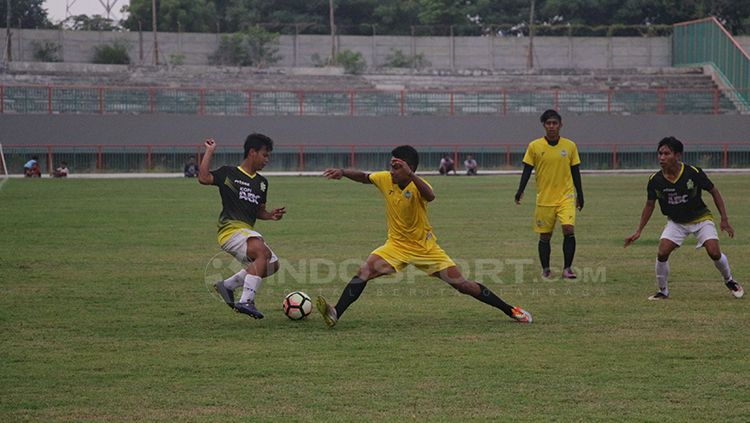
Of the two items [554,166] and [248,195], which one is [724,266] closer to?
[554,166]

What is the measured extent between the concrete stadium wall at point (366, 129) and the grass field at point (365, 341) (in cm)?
3354

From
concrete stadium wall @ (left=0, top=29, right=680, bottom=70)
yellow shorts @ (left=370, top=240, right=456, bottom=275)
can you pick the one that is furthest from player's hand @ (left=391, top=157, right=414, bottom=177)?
concrete stadium wall @ (left=0, top=29, right=680, bottom=70)

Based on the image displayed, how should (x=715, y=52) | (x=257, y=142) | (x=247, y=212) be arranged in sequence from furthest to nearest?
(x=715, y=52) < (x=247, y=212) < (x=257, y=142)

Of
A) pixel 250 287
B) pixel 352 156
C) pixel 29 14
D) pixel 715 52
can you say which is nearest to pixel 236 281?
pixel 250 287

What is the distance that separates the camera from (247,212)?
32.8 ft

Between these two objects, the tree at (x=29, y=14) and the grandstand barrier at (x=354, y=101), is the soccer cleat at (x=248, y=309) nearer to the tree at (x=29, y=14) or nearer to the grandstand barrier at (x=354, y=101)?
the grandstand barrier at (x=354, y=101)

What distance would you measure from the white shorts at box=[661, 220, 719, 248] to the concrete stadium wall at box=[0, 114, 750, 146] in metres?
41.4

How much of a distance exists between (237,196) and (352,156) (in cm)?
4143

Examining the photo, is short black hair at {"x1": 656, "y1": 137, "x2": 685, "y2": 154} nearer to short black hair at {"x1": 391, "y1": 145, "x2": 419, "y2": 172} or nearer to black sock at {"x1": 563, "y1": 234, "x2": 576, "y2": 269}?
black sock at {"x1": 563, "y1": 234, "x2": 576, "y2": 269}

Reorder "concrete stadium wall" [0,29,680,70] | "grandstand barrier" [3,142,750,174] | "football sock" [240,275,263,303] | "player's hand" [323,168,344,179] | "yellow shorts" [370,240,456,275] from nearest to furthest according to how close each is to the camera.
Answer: "player's hand" [323,168,344,179] < "yellow shorts" [370,240,456,275] < "football sock" [240,275,263,303] < "grandstand barrier" [3,142,750,174] < "concrete stadium wall" [0,29,680,70]

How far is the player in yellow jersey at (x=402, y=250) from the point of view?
930cm

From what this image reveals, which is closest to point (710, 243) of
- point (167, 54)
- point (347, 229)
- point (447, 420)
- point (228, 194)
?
point (228, 194)

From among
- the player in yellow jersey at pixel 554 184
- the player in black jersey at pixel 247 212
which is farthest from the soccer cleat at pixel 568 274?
the player in black jersey at pixel 247 212

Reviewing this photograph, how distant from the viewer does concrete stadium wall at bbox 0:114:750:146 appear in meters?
49.9
